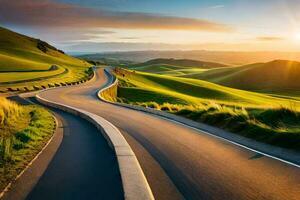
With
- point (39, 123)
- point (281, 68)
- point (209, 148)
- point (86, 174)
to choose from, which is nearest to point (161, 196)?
point (86, 174)

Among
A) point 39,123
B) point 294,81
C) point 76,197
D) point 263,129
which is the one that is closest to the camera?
point 76,197

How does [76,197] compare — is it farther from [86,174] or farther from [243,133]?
[243,133]

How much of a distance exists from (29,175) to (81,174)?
43.2 inches

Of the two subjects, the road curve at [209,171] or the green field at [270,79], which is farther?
the green field at [270,79]

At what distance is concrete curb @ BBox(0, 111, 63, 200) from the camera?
301 inches

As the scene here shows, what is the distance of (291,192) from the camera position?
25.4 feet

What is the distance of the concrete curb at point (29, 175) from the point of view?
25.1 feet

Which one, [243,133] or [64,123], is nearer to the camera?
[243,133]

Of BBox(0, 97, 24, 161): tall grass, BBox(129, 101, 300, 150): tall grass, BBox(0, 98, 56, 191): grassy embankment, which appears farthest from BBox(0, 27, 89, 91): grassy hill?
BBox(129, 101, 300, 150): tall grass

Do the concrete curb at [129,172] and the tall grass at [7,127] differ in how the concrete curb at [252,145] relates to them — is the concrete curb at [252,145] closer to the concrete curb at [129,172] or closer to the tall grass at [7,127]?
the concrete curb at [129,172]

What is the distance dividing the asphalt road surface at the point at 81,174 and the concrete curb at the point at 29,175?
14 cm

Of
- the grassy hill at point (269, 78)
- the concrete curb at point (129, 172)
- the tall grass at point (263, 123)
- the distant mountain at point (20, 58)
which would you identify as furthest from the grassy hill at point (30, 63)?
the concrete curb at point (129, 172)

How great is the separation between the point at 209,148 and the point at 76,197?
19.1 ft

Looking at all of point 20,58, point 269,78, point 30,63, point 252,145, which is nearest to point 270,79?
point 269,78
